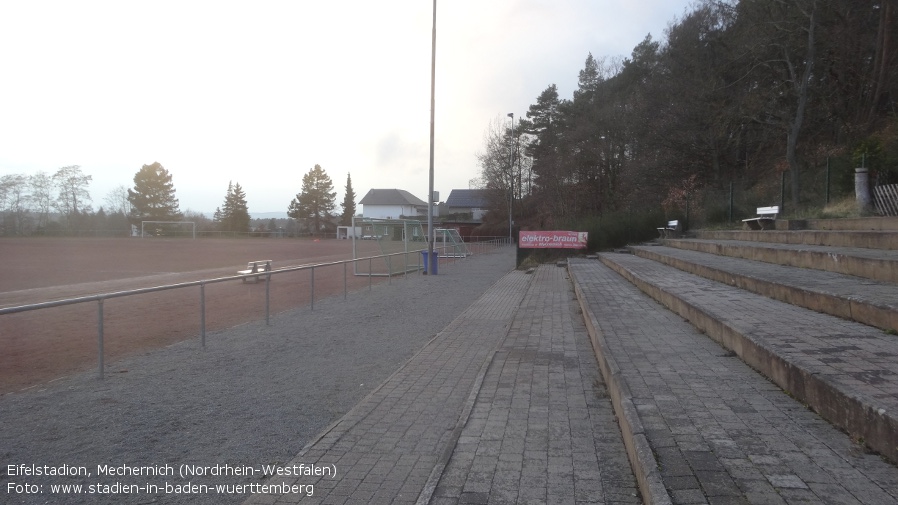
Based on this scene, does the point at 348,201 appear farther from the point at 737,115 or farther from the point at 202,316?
the point at 202,316

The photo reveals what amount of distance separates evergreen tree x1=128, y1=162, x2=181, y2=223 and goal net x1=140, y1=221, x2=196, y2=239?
482 cm

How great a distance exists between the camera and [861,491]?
3047mm

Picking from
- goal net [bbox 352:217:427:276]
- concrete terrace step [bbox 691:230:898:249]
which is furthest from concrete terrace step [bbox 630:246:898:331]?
goal net [bbox 352:217:427:276]

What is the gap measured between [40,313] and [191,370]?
177cm

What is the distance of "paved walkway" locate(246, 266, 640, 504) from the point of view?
385 cm

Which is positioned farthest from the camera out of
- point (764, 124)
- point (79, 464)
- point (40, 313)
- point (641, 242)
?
point (641, 242)

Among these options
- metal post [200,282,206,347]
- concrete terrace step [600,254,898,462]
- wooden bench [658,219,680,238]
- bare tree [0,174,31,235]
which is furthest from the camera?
bare tree [0,174,31,235]

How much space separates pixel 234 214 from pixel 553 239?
65.4 metres

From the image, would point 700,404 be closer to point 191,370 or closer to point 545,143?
point 191,370

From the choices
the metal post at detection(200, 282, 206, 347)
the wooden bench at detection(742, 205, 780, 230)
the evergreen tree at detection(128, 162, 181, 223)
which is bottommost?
the metal post at detection(200, 282, 206, 347)

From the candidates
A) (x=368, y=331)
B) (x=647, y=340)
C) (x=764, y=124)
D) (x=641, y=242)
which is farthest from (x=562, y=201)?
(x=647, y=340)

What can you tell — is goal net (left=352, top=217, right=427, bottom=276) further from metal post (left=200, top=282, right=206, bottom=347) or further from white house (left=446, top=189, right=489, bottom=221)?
white house (left=446, top=189, right=489, bottom=221)

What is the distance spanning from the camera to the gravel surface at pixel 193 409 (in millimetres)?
4289

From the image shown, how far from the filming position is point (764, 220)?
16406 millimetres
